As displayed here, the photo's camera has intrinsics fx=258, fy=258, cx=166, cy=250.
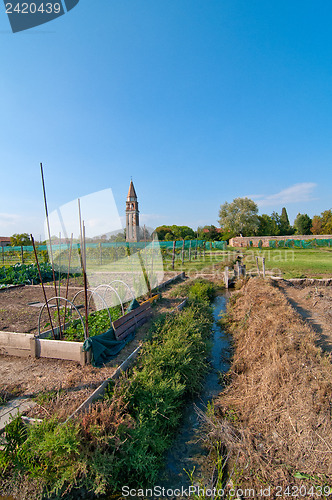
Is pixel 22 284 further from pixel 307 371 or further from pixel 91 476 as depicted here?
pixel 307 371

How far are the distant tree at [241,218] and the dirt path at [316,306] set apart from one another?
132 ft

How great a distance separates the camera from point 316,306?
23.9 feet

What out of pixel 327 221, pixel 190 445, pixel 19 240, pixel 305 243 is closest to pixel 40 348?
pixel 190 445

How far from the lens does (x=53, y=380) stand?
3582 millimetres

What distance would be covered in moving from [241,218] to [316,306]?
4354 centimetres

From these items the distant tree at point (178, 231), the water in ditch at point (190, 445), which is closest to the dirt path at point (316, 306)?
the water in ditch at point (190, 445)

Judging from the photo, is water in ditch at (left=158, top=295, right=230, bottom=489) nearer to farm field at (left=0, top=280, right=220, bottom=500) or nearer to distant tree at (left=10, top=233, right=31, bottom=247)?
farm field at (left=0, top=280, right=220, bottom=500)

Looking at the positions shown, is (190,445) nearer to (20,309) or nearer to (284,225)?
(20,309)

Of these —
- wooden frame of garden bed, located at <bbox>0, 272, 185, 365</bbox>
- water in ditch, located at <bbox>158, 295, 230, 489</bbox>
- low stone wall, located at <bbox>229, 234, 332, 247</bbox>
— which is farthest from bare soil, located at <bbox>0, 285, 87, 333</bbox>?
low stone wall, located at <bbox>229, 234, 332, 247</bbox>

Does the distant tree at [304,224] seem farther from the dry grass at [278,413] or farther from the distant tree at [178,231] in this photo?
the dry grass at [278,413]

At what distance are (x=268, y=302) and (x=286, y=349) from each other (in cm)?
264

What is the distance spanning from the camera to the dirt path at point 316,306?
526 cm

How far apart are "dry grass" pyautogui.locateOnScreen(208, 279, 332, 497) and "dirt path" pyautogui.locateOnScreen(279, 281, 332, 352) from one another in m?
0.88

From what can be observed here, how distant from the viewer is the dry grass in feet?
7.94
